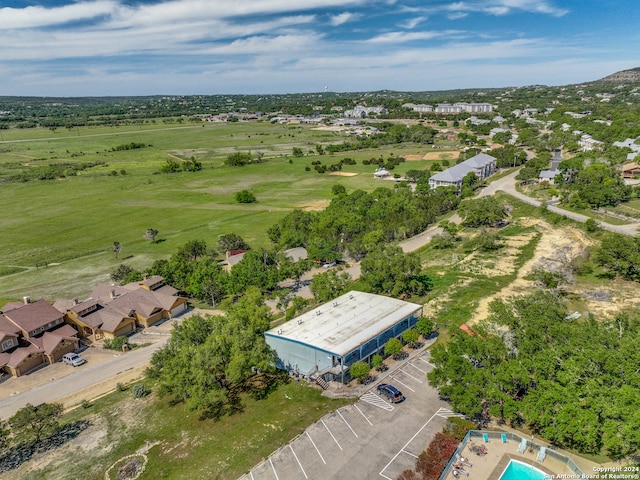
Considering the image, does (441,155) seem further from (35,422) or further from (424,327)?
(35,422)

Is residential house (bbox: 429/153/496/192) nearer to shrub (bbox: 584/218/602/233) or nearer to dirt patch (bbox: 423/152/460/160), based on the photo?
dirt patch (bbox: 423/152/460/160)

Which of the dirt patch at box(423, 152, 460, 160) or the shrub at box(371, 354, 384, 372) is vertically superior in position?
the dirt patch at box(423, 152, 460, 160)

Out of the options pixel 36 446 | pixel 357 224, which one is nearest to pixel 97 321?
pixel 36 446

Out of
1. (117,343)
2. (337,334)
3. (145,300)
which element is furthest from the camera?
(145,300)

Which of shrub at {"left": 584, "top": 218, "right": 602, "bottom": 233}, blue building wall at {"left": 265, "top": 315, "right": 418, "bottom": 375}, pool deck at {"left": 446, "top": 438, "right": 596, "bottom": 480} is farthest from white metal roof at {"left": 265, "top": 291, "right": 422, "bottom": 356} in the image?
shrub at {"left": 584, "top": 218, "right": 602, "bottom": 233}

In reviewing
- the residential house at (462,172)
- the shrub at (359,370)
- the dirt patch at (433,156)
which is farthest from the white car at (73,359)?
the dirt patch at (433,156)

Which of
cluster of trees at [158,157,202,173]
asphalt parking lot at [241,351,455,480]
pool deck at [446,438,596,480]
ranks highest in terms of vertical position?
cluster of trees at [158,157,202,173]
